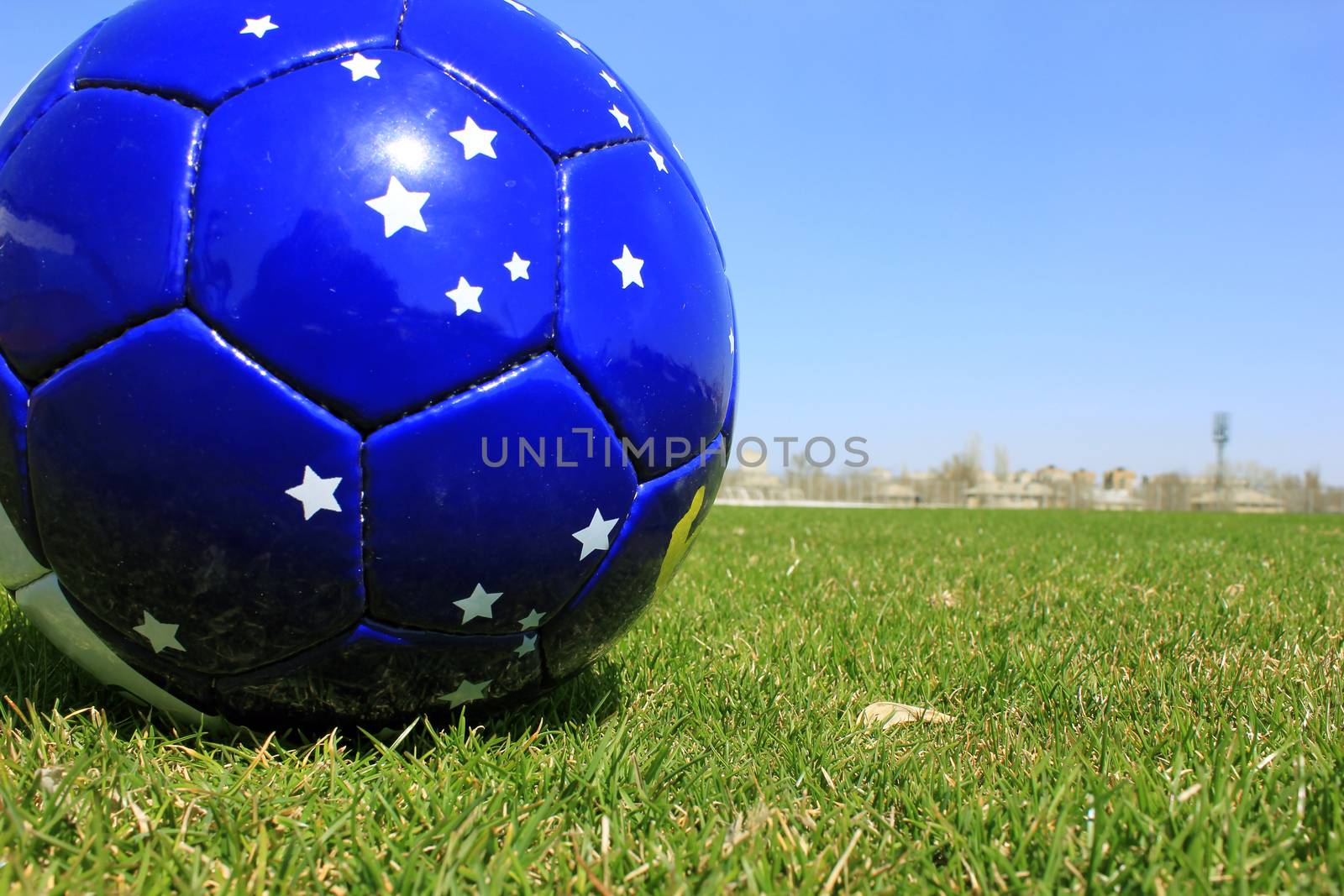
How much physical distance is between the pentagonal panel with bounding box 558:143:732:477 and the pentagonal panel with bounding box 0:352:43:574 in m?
1.06

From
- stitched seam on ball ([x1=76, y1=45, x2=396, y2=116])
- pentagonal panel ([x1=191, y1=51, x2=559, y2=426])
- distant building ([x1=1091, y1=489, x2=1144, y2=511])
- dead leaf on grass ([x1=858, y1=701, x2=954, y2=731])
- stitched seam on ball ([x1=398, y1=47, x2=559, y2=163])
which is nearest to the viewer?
pentagonal panel ([x1=191, y1=51, x2=559, y2=426])

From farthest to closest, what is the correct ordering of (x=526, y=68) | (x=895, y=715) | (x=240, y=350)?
1. (x=895, y=715)
2. (x=526, y=68)
3. (x=240, y=350)

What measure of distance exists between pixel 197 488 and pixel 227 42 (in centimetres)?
90

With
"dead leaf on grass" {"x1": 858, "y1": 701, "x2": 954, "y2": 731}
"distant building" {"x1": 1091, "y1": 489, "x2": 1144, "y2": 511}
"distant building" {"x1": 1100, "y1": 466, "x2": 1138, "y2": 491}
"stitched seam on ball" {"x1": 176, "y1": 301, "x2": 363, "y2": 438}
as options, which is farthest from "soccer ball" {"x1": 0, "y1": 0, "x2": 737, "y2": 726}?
"distant building" {"x1": 1100, "y1": 466, "x2": 1138, "y2": 491}

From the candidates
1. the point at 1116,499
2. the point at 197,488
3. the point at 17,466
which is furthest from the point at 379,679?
the point at 1116,499

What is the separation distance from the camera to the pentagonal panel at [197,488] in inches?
68.3

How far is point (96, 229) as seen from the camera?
5.89ft

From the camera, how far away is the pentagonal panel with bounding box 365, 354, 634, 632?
1806 millimetres

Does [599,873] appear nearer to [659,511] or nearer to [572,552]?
[572,552]

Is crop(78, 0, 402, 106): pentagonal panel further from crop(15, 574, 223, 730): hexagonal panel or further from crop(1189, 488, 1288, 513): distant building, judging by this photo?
crop(1189, 488, 1288, 513): distant building

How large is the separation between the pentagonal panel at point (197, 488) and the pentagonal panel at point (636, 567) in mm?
497

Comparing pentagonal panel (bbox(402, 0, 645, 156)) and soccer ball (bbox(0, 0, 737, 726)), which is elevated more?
pentagonal panel (bbox(402, 0, 645, 156))

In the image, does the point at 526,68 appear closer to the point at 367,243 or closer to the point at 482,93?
the point at 482,93

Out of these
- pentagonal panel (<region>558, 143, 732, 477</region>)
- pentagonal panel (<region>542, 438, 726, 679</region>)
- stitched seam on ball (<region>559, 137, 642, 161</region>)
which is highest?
stitched seam on ball (<region>559, 137, 642, 161</region>)
